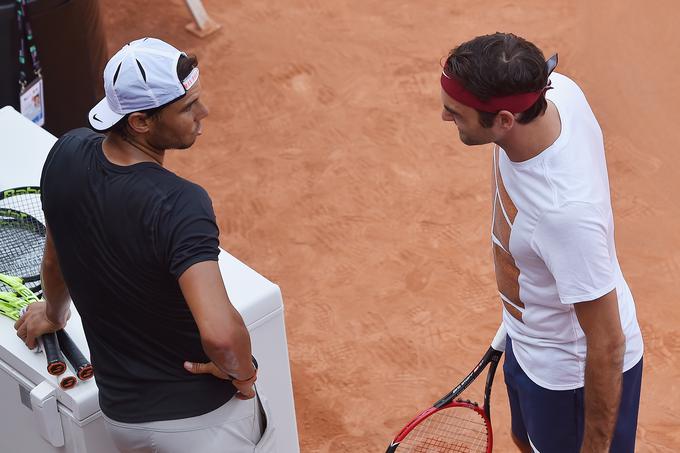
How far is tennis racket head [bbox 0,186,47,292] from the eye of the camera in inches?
145

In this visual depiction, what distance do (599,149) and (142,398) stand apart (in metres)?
1.41

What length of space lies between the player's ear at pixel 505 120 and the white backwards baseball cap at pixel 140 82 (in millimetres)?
785

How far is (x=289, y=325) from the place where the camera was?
5207 millimetres

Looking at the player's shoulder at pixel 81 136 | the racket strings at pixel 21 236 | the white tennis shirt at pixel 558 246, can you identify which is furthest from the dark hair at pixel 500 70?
the racket strings at pixel 21 236

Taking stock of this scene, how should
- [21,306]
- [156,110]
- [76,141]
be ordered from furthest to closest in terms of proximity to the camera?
[21,306], [76,141], [156,110]

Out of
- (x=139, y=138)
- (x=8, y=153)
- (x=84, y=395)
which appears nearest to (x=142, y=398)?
(x=84, y=395)

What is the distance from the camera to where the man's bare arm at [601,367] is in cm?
271

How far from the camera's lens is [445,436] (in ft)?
13.0

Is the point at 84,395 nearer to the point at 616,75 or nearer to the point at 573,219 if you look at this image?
the point at 573,219

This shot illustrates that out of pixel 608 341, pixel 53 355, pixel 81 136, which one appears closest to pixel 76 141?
pixel 81 136

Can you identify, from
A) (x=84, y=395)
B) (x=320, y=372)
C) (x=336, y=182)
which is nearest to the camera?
(x=84, y=395)

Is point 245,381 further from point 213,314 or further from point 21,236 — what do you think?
point 21,236

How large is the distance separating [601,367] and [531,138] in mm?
629

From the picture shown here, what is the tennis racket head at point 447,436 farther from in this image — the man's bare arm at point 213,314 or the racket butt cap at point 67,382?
the man's bare arm at point 213,314
